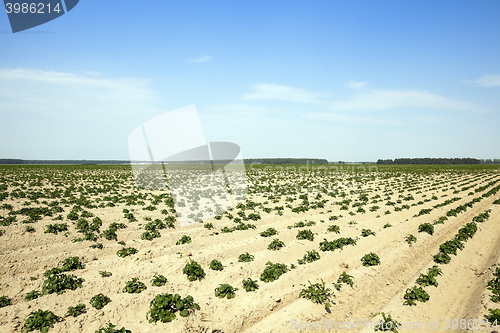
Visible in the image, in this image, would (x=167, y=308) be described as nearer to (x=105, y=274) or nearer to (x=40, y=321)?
(x=40, y=321)

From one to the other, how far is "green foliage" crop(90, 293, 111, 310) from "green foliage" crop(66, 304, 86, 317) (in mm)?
267

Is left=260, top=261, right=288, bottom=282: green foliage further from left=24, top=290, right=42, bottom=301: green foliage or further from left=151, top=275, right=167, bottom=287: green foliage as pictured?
left=24, top=290, right=42, bottom=301: green foliage

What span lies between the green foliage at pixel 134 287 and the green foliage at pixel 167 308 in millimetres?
917

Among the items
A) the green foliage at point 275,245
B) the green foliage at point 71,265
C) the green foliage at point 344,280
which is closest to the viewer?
the green foliage at point 344,280

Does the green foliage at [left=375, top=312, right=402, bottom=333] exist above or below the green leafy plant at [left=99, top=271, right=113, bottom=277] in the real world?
below

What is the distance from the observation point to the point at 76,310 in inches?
255

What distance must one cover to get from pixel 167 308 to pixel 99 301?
1.90 metres

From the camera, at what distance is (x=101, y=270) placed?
9.13 m

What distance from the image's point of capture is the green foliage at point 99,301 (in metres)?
6.76

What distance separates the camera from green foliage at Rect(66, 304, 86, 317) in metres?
6.37

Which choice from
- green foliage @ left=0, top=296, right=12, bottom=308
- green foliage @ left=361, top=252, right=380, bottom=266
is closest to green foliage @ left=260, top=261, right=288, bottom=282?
green foliage @ left=361, top=252, right=380, bottom=266

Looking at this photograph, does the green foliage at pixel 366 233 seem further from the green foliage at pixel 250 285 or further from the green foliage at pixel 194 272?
the green foliage at pixel 194 272

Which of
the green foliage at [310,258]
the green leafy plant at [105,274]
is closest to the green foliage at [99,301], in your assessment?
the green leafy plant at [105,274]

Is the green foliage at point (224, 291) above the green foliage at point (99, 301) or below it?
below
